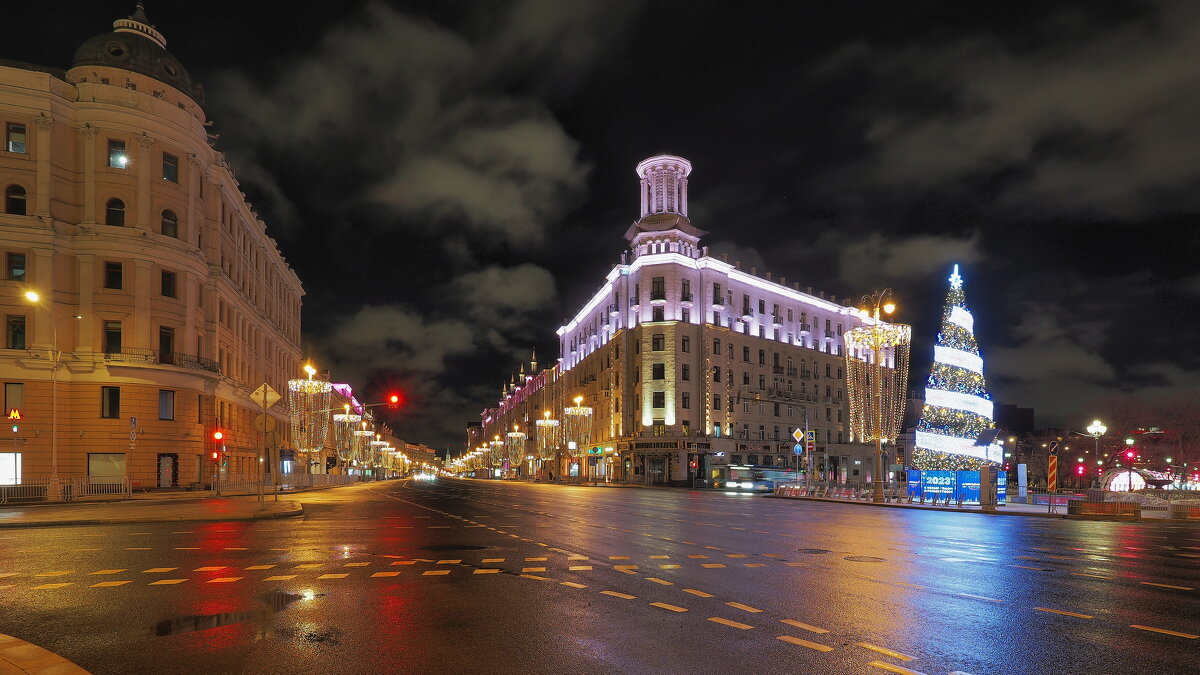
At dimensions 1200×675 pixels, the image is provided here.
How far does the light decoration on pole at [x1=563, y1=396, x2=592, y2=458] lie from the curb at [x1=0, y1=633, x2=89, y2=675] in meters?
75.8

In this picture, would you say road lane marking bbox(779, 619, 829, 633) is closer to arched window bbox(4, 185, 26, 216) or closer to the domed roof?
arched window bbox(4, 185, 26, 216)

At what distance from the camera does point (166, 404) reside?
143 feet

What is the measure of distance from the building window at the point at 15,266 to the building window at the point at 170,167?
8385 mm

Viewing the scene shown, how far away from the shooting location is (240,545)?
1666 cm

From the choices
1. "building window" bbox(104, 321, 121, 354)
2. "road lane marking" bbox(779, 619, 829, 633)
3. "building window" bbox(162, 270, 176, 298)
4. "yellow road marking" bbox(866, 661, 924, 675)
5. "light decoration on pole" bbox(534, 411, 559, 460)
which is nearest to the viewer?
"yellow road marking" bbox(866, 661, 924, 675)

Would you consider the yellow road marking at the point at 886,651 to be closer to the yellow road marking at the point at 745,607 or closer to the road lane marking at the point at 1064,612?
the yellow road marking at the point at 745,607

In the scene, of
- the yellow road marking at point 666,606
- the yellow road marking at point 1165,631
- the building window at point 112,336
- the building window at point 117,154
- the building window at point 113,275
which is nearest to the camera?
the yellow road marking at point 1165,631

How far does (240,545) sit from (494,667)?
40.2ft

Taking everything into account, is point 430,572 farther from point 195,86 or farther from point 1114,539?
point 195,86

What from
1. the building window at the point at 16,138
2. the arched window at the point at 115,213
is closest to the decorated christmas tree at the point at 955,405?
the arched window at the point at 115,213

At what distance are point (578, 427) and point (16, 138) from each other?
6171cm

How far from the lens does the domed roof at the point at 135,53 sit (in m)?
44.6

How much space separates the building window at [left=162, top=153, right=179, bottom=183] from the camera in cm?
4435

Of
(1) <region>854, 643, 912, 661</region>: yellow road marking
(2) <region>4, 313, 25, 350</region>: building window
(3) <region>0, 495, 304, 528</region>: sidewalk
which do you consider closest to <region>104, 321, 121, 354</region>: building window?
(2) <region>4, 313, 25, 350</region>: building window
